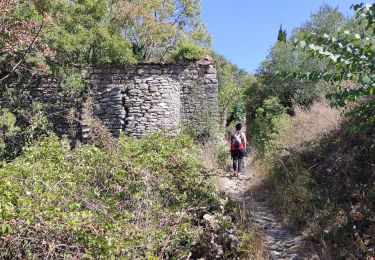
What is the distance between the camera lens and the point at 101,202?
342 cm

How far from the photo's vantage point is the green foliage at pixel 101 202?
266 centimetres

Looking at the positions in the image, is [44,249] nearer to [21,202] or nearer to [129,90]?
[21,202]

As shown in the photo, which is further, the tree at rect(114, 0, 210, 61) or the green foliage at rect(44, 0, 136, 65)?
the tree at rect(114, 0, 210, 61)

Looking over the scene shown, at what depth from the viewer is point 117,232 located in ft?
9.93

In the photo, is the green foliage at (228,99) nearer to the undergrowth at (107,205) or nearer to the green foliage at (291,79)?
the green foliage at (291,79)

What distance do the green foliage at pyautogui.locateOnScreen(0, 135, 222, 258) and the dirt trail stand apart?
3.27 ft

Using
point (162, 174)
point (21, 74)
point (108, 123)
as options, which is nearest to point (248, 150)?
point (108, 123)

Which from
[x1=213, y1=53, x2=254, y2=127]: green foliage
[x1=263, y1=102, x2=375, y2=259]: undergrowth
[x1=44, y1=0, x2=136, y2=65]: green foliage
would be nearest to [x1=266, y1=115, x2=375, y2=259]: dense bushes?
[x1=263, y1=102, x2=375, y2=259]: undergrowth

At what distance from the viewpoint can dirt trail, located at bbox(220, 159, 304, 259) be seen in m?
4.87

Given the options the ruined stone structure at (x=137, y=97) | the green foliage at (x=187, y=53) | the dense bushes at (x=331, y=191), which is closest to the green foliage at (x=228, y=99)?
the green foliage at (x=187, y=53)

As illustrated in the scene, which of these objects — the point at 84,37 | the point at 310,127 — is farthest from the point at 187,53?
the point at 310,127

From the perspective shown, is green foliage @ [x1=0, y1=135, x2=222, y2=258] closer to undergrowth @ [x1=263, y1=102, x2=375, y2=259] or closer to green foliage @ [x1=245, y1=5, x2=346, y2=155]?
undergrowth @ [x1=263, y1=102, x2=375, y2=259]

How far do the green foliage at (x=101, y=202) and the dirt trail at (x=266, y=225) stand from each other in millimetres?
998

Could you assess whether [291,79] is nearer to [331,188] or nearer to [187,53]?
[187,53]
